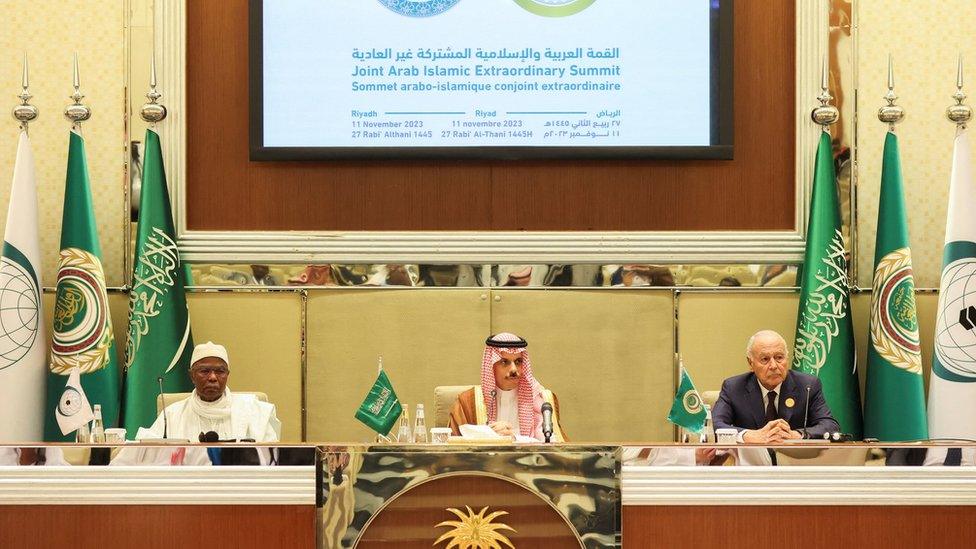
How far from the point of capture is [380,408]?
4.49 meters

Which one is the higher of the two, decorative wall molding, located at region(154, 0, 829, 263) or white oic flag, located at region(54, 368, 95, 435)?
decorative wall molding, located at region(154, 0, 829, 263)

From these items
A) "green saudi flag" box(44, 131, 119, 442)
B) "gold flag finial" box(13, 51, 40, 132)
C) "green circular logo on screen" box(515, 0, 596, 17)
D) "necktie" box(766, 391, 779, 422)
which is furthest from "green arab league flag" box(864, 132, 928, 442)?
"gold flag finial" box(13, 51, 40, 132)

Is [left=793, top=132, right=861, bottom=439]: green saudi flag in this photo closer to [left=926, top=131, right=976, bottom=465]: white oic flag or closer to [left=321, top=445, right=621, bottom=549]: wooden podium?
[left=926, top=131, right=976, bottom=465]: white oic flag

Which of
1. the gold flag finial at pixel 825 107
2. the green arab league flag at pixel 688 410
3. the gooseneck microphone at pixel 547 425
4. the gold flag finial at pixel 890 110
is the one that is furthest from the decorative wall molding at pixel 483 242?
the gooseneck microphone at pixel 547 425

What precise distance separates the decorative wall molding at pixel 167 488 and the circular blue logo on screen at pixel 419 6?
349 cm

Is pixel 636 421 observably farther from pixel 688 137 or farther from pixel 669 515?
pixel 669 515

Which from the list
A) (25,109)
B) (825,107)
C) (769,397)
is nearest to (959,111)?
(825,107)

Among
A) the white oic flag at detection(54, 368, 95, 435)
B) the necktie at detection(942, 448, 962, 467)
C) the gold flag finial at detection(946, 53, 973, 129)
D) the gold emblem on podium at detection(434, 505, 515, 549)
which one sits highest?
the gold flag finial at detection(946, 53, 973, 129)

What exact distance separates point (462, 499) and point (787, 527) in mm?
973

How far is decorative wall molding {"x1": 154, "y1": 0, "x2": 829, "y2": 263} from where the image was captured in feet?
20.2

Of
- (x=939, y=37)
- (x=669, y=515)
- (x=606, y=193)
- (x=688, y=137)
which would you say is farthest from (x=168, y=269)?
(x=939, y=37)

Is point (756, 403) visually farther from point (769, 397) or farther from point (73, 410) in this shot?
point (73, 410)

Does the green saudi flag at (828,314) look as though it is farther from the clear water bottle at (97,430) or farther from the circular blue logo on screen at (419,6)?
the clear water bottle at (97,430)

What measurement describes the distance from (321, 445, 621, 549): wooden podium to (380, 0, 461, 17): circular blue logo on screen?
346cm
